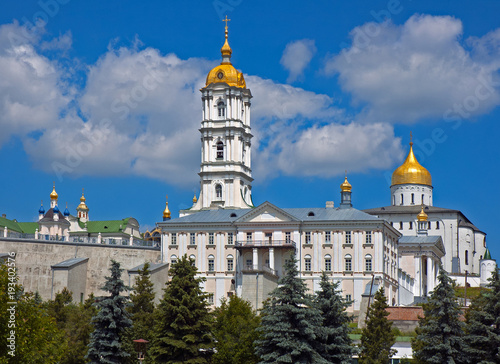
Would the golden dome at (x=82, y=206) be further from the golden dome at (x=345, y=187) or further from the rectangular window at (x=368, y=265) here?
the rectangular window at (x=368, y=265)

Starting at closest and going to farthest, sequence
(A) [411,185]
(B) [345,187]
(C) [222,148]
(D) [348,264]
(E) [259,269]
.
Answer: (D) [348,264] → (E) [259,269] → (B) [345,187] → (C) [222,148] → (A) [411,185]

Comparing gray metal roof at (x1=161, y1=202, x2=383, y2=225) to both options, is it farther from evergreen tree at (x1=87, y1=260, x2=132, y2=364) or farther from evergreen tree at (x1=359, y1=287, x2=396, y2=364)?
evergreen tree at (x1=87, y1=260, x2=132, y2=364)

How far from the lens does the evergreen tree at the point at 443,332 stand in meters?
48.6

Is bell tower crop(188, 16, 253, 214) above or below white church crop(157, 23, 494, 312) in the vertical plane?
above

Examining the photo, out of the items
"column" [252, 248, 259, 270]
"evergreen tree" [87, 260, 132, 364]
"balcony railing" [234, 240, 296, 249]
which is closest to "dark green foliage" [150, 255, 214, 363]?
"evergreen tree" [87, 260, 132, 364]

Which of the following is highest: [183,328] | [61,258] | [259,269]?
[61,258]

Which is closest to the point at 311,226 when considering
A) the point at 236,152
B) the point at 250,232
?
the point at 250,232

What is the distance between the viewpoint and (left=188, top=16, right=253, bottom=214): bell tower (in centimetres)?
10700

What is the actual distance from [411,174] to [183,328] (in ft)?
256

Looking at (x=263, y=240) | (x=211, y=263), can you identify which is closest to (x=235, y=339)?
(x=263, y=240)

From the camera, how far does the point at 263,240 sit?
291ft

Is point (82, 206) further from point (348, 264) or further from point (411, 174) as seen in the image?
point (348, 264)

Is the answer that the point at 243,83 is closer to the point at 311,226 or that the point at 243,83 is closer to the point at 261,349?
the point at 311,226

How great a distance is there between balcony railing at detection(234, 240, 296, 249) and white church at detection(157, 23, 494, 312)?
89 millimetres
